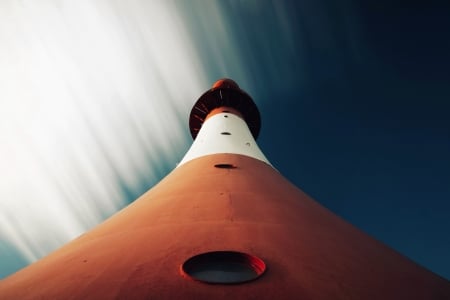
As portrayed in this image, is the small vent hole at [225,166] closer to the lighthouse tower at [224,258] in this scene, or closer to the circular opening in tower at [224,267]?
the lighthouse tower at [224,258]

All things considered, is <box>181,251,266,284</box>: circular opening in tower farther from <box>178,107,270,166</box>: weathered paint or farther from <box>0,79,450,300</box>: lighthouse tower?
<box>178,107,270,166</box>: weathered paint

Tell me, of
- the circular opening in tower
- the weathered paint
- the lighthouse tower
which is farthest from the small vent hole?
the circular opening in tower

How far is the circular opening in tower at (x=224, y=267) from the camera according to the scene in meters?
2.87

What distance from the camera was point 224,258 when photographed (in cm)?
314

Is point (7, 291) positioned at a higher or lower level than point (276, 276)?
higher

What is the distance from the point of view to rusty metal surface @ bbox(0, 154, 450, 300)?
2.59 metres

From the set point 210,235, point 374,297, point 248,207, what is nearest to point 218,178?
point 248,207

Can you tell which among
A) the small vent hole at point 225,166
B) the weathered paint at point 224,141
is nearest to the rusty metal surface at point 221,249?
the small vent hole at point 225,166

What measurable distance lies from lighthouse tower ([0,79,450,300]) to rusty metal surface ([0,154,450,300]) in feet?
0.04

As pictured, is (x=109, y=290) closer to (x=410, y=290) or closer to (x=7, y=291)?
(x=7, y=291)

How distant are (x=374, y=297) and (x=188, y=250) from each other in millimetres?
1764

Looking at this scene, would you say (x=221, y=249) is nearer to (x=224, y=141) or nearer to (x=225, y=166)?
(x=225, y=166)

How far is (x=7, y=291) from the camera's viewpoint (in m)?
2.92

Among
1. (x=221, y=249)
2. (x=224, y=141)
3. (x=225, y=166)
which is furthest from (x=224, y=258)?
(x=224, y=141)
